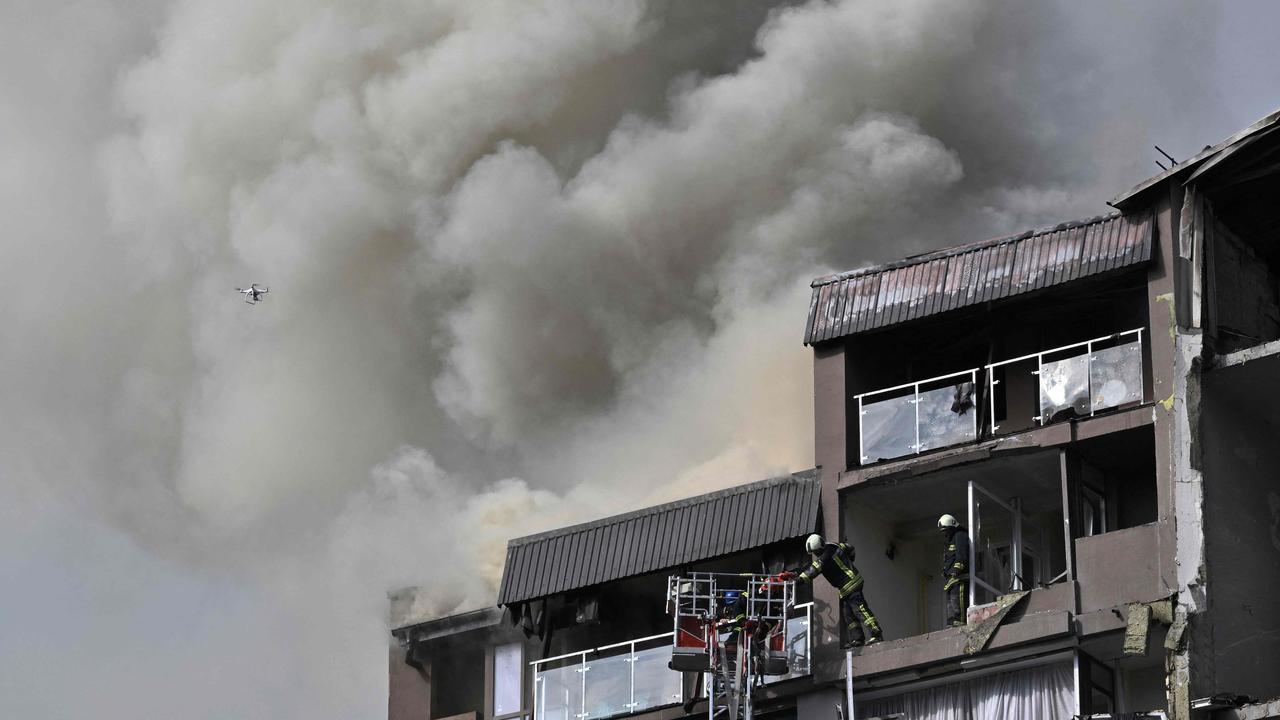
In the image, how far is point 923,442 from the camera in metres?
41.3

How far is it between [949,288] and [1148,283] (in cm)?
330

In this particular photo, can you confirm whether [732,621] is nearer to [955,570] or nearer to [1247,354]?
[955,570]

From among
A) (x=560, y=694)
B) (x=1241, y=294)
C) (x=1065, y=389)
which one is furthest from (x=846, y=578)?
(x=1241, y=294)

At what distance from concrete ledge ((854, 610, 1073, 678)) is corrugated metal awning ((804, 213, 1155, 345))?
5.16 metres

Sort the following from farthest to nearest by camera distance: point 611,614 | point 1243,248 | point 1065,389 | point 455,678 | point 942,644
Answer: point 455,678 → point 611,614 → point 1243,248 → point 1065,389 → point 942,644

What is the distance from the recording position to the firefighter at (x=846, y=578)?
132ft

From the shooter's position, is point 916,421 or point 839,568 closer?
point 839,568

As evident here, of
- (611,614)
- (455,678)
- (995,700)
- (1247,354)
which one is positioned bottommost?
(995,700)

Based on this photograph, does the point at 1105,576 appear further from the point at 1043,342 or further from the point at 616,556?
the point at 616,556

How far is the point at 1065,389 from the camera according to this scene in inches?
1582

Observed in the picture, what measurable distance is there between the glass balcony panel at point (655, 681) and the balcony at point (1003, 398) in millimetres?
4325

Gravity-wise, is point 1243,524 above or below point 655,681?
above

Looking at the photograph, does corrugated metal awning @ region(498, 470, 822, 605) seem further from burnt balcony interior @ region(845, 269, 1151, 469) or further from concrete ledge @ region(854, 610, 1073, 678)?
concrete ledge @ region(854, 610, 1073, 678)

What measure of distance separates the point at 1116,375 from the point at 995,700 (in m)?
5.06
